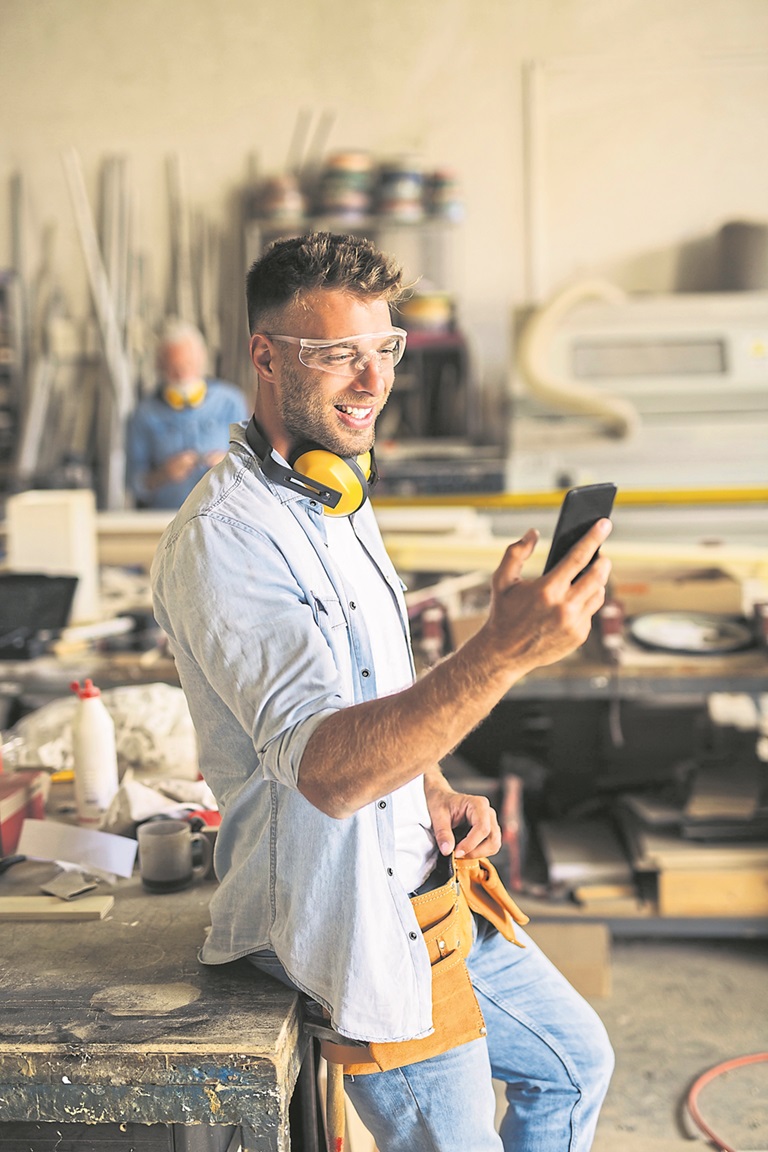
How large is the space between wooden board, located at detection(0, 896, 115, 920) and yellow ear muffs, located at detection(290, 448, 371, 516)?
73 cm

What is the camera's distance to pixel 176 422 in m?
5.54

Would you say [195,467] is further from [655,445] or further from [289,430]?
[289,430]

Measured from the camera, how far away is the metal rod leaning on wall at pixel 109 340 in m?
6.73

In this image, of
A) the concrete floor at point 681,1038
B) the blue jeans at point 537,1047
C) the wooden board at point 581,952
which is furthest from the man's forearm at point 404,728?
the wooden board at point 581,952

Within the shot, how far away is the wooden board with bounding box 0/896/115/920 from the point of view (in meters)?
1.77

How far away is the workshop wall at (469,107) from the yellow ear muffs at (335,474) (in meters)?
5.26

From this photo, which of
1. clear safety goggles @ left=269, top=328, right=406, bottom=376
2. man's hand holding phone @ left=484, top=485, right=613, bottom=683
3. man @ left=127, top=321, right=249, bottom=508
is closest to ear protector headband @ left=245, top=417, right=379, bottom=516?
clear safety goggles @ left=269, top=328, right=406, bottom=376

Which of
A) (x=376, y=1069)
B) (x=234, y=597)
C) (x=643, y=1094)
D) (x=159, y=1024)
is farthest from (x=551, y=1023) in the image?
(x=643, y=1094)

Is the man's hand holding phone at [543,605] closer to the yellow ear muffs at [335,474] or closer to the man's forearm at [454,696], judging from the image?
the man's forearm at [454,696]

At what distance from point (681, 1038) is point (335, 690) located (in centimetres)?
217

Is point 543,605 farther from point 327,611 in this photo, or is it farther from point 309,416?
point 309,416

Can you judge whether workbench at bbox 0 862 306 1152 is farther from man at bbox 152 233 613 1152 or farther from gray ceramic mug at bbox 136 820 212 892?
gray ceramic mug at bbox 136 820 212 892

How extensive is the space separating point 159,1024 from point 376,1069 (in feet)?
0.96

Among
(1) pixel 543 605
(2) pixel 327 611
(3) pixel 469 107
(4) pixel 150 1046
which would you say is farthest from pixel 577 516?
(3) pixel 469 107
